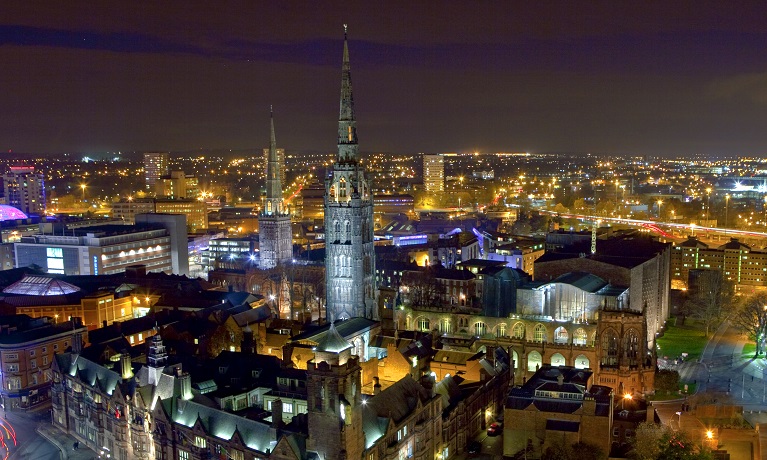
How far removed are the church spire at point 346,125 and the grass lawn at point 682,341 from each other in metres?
40.8

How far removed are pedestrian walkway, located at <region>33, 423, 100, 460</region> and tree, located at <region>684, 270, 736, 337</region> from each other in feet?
229

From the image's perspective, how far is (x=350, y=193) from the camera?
246ft

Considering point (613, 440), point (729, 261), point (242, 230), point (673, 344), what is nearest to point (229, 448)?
point (613, 440)

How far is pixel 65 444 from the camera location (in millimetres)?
55531

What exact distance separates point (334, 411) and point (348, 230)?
37.4 metres

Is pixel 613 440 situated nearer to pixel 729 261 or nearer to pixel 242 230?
pixel 729 261

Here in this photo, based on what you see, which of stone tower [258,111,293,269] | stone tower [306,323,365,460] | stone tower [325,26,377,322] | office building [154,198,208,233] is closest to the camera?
stone tower [306,323,365,460]

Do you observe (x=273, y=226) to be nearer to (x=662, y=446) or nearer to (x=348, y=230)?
(x=348, y=230)

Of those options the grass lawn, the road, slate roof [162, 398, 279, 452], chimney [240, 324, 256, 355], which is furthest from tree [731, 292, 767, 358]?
the road

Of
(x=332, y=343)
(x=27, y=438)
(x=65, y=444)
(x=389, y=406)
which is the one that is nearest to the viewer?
(x=389, y=406)

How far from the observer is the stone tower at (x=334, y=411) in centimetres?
3903

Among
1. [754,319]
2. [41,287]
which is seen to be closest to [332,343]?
[41,287]

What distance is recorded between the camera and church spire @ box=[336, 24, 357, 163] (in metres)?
75.7

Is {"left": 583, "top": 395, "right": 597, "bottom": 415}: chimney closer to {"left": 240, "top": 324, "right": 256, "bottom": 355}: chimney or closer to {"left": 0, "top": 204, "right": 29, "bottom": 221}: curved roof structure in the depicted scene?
{"left": 240, "top": 324, "right": 256, "bottom": 355}: chimney
